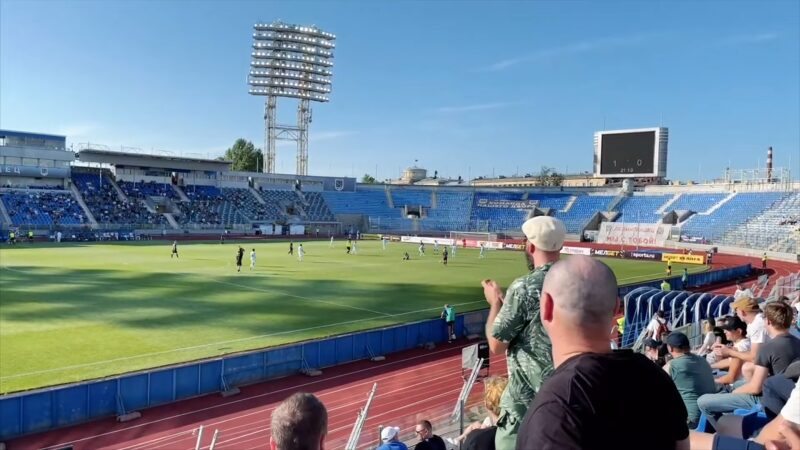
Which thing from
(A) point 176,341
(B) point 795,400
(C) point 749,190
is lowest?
(A) point 176,341

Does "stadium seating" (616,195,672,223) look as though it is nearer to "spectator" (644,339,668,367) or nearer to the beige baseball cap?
"spectator" (644,339,668,367)

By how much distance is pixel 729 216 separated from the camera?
211 ft

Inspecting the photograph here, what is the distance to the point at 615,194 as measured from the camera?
266ft

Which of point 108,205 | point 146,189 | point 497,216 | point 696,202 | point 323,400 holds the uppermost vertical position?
point 696,202

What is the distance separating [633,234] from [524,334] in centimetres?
6597

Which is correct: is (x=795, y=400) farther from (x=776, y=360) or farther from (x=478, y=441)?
(x=776, y=360)

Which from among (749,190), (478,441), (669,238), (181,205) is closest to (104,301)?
(478,441)

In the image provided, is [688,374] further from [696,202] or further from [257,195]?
[257,195]

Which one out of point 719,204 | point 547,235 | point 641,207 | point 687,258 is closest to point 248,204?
point 641,207

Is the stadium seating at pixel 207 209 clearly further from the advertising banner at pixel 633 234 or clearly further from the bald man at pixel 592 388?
the bald man at pixel 592 388

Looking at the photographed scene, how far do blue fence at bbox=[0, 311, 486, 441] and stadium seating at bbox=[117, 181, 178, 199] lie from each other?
2480 inches

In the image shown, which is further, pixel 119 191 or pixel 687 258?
pixel 119 191

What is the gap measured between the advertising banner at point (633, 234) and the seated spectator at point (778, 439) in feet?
211

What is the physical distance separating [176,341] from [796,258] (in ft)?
177
